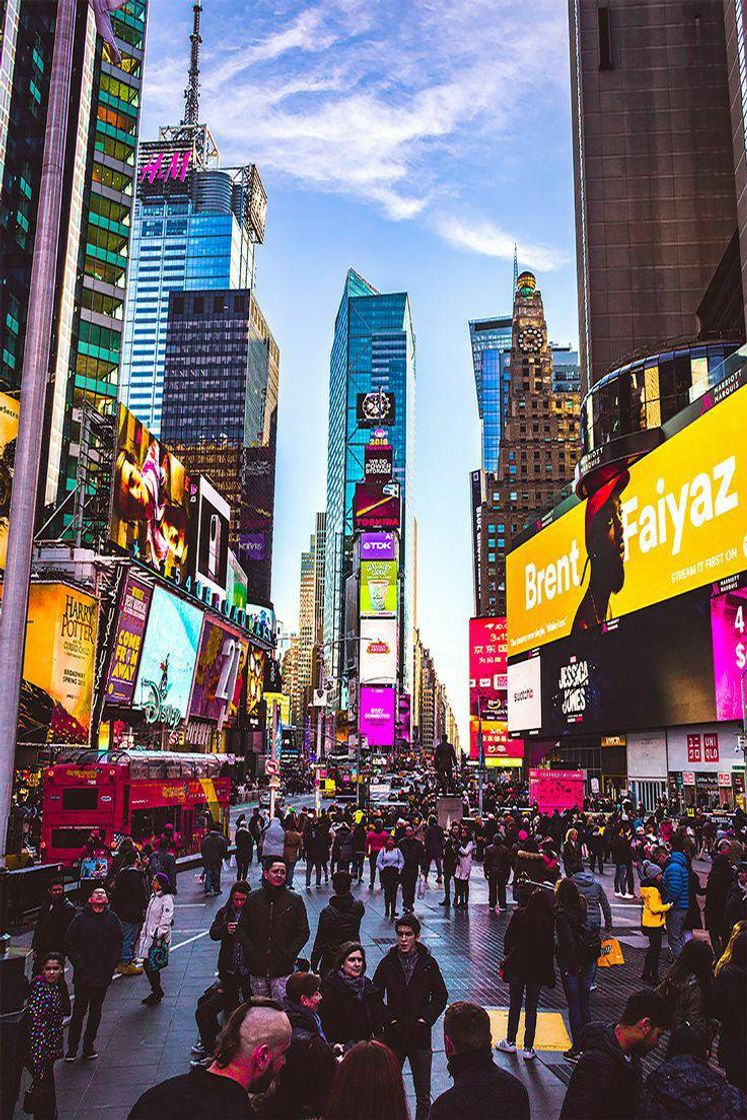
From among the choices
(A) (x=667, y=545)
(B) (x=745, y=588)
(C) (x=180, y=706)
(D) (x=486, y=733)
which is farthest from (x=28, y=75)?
(D) (x=486, y=733)

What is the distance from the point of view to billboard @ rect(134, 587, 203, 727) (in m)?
55.4

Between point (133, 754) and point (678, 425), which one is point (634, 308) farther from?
point (133, 754)

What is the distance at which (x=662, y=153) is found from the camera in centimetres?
8806

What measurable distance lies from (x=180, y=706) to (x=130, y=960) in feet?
167

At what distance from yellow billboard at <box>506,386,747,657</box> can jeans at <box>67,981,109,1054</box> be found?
3355cm

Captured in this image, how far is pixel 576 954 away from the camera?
Answer: 970 cm

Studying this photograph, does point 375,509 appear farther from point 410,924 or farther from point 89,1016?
point 410,924

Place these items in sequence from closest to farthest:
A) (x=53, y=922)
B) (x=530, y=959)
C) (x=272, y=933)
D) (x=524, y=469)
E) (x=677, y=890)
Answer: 1. (x=272, y=933)
2. (x=530, y=959)
3. (x=53, y=922)
4. (x=677, y=890)
5. (x=524, y=469)

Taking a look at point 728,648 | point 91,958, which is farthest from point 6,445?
point 91,958

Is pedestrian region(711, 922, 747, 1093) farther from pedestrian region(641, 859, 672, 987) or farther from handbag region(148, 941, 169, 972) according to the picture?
handbag region(148, 941, 169, 972)

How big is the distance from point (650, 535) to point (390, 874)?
3266 cm

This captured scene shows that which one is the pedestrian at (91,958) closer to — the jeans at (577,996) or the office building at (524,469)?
the jeans at (577,996)

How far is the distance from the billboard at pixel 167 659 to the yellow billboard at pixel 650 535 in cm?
2402

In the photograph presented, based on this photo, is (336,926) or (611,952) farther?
(611,952)
